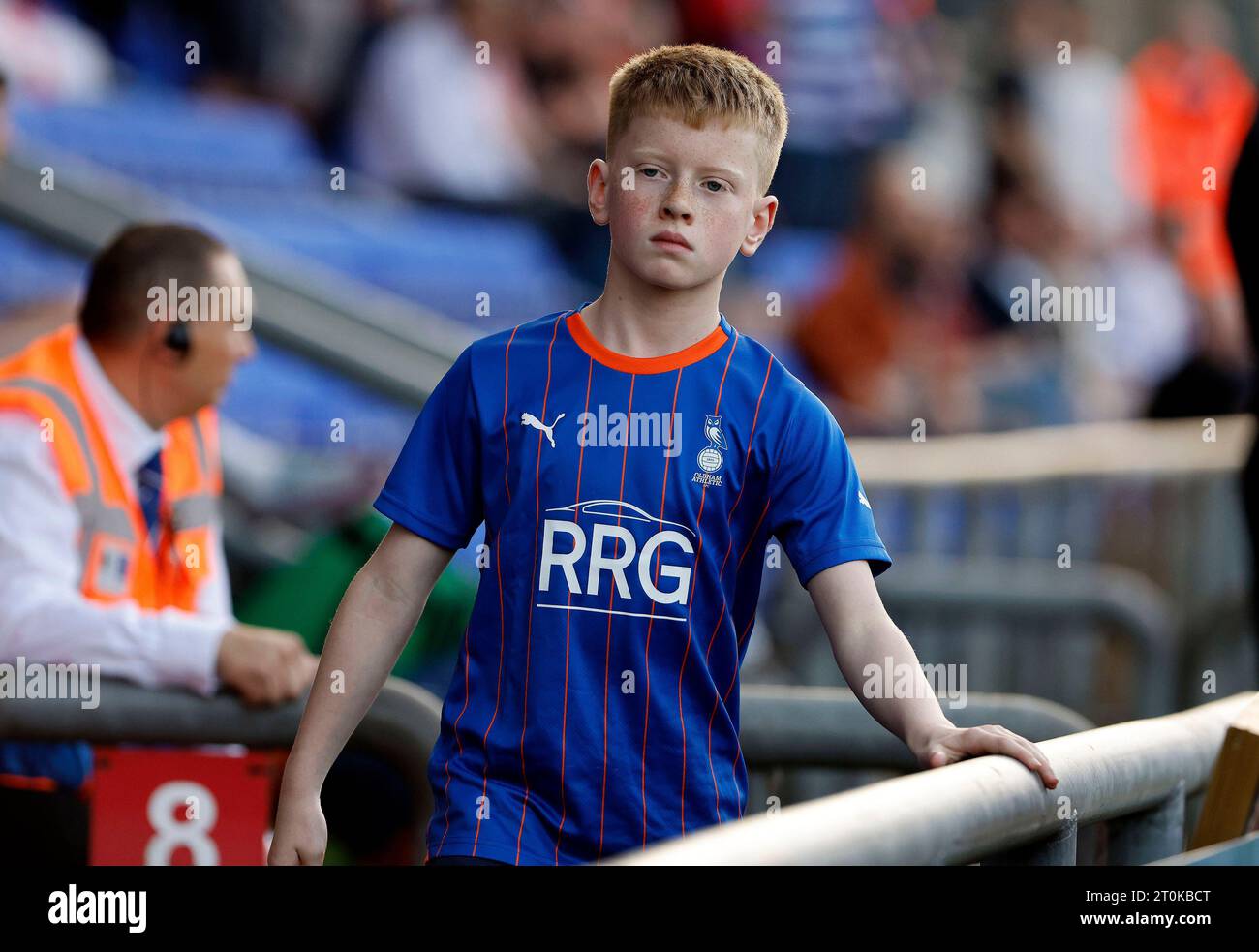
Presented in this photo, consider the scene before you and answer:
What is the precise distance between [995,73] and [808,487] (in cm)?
733

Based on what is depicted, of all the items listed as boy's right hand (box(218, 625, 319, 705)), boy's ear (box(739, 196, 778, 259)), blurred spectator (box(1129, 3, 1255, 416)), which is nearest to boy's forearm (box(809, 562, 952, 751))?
boy's ear (box(739, 196, 778, 259))

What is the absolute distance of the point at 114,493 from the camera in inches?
125

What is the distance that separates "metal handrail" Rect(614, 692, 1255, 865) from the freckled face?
0.65 meters

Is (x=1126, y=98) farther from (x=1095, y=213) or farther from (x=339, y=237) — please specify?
(x=339, y=237)

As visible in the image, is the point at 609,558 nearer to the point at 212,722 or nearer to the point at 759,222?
the point at 759,222

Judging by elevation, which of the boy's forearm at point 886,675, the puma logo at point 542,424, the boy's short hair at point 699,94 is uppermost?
the boy's short hair at point 699,94

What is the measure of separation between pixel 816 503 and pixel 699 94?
489 millimetres

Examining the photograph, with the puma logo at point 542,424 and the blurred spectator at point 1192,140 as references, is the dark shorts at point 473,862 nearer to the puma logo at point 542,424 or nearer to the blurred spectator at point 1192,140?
the puma logo at point 542,424

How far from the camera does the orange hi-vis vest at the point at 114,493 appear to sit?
121 inches

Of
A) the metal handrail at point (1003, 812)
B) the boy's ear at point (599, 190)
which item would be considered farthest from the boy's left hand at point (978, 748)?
the boy's ear at point (599, 190)

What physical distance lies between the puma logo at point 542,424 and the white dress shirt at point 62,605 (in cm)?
72

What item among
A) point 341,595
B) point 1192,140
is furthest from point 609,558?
point 1192,140
